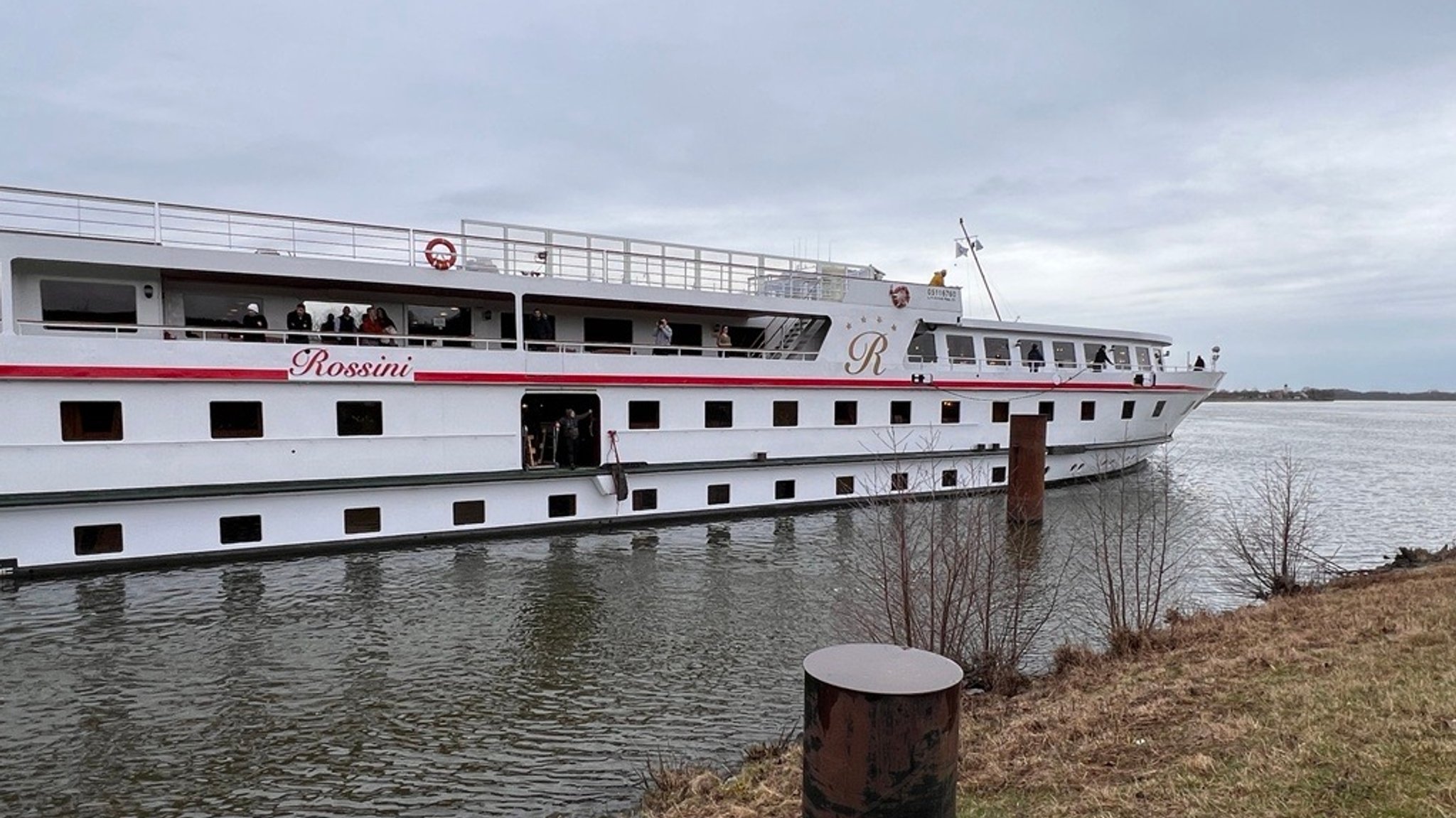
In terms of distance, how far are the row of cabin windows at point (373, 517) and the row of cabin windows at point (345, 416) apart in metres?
1.52

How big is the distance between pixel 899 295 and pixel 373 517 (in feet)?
46.8

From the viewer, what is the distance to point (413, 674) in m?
9.41

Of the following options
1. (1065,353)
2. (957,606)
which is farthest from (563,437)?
(1065,353)

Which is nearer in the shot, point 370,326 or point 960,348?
point 370,326

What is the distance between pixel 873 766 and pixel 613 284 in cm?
1582

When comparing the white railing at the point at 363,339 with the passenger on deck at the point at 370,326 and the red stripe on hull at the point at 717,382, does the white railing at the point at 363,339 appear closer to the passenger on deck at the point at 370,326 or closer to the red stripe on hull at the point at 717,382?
the passenger on deck at the point at 370,326

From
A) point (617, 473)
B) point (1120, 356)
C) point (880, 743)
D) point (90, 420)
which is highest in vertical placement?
point (1120, 356)

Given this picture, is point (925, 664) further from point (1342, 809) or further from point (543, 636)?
point (543, 636)

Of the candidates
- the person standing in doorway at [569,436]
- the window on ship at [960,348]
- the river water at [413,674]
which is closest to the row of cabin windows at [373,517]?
the river water at [413,674]

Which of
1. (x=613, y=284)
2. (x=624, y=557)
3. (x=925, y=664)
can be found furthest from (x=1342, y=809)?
(x=613, y=284)

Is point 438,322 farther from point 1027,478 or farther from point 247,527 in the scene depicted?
point 1027,478

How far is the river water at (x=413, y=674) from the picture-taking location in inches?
272

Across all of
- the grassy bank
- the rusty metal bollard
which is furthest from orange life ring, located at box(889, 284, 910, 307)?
the rusty metal bollard

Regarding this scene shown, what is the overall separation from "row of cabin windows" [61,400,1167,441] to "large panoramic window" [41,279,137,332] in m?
1.70
